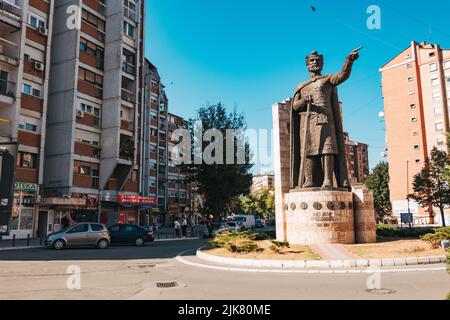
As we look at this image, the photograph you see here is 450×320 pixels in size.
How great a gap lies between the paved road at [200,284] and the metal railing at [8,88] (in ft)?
61.9

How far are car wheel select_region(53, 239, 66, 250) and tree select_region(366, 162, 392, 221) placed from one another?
50436mm

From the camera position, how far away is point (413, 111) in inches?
2470

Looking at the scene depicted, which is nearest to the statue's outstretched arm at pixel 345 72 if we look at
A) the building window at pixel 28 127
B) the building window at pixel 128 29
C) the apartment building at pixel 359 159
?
the building window at pixel 28 127

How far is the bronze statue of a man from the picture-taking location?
1764 centimetres

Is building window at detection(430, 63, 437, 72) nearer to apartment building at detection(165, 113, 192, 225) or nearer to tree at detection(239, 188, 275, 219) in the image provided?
apartment building at detection(165, 113, 192, 225)

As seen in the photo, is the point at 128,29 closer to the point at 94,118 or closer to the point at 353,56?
the point at 94,118

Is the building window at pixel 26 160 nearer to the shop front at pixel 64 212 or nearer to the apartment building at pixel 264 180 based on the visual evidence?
the shop front at pixel 64 212

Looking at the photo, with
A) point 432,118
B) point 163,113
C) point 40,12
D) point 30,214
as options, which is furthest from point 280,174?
point 432,118

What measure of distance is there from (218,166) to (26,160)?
50.8ft

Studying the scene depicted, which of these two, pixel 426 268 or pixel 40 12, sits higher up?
pixel 40 12

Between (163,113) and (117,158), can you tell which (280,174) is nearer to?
(117,158)

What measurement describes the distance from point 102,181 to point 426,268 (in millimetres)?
29618

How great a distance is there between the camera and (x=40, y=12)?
3145 cm

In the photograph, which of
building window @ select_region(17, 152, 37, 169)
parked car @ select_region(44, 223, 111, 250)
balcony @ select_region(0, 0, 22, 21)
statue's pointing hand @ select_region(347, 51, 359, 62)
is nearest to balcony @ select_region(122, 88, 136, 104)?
building window @ select_region(17, 152, 37, 169)
